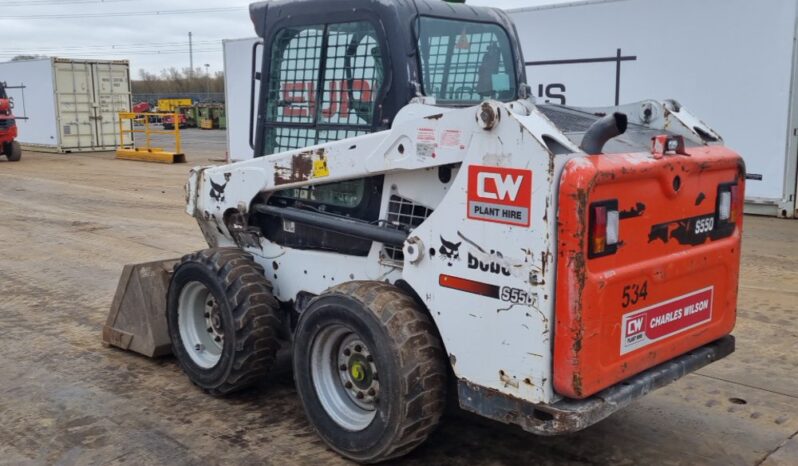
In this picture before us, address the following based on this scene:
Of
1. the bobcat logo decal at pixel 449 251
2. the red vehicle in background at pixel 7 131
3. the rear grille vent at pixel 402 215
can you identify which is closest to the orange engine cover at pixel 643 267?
the bobcat logo decal at pixel 449 251

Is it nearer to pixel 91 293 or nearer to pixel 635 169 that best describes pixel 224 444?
pixel 635 169

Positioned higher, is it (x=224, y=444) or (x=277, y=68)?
(x=277, y=68)

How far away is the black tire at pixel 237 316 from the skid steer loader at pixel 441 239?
2 cm

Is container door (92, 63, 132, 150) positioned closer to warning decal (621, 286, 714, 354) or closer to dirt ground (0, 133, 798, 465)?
dirt ground (0, 133, 798, 465)

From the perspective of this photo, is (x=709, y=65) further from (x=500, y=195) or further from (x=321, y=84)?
(x=500, y=195)

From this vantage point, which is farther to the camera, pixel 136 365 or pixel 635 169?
pixel 136 365

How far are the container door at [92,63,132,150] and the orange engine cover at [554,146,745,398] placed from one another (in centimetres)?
2409

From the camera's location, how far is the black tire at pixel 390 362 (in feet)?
12.2

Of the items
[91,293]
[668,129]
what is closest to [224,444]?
[668,129]

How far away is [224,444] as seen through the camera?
434 centimetres

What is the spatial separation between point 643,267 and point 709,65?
31.1 feet

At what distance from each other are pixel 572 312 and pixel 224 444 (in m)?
2.13

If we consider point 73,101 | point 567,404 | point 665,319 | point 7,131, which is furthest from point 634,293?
point 73,101

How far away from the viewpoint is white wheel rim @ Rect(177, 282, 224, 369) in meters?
5.16
